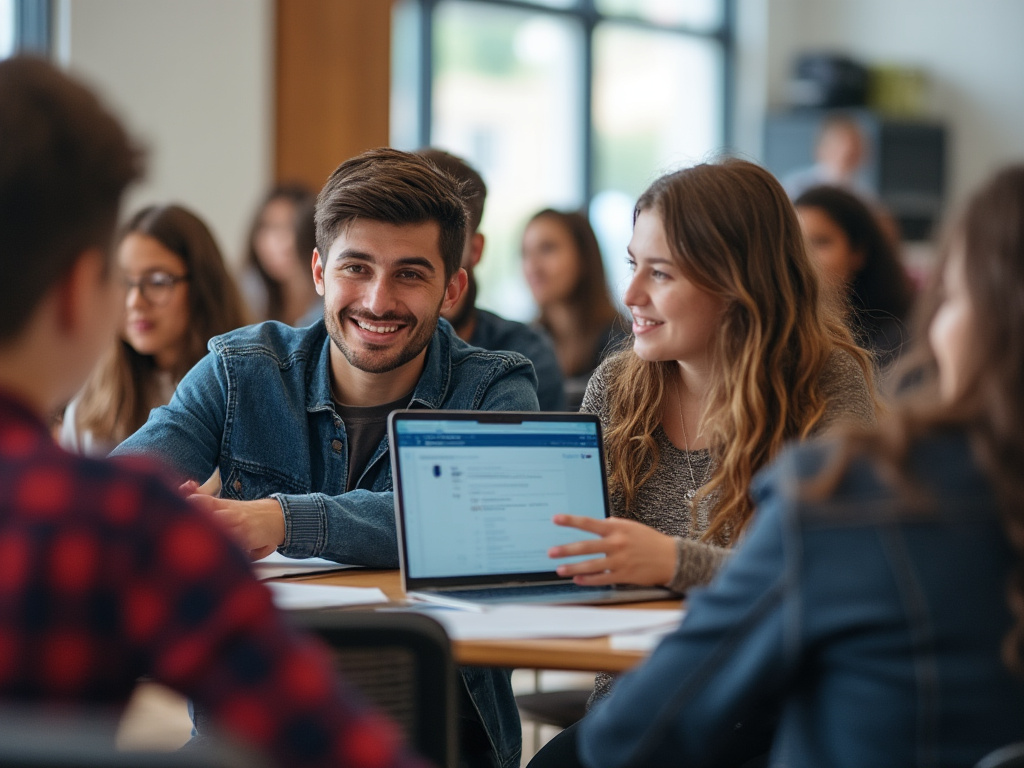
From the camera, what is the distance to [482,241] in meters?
3.14

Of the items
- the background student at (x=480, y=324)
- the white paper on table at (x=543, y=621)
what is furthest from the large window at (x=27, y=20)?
the white paper on table at (x=543, y=621)

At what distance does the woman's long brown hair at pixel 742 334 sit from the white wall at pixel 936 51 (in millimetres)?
6596

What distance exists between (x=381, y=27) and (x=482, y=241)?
2852 millimetres

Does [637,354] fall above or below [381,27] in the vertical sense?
below

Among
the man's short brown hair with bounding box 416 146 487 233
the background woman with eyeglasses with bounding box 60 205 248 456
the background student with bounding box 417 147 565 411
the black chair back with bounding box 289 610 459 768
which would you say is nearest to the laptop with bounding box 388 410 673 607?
the black chair back with bounding box 289 610 459 768

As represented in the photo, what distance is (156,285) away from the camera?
301 centimetres

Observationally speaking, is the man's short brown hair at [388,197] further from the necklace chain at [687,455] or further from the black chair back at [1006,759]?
the black chair back at [1006,759]

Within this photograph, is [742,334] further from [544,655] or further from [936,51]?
[936,51]

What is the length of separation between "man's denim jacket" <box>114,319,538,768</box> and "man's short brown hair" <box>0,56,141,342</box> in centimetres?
105

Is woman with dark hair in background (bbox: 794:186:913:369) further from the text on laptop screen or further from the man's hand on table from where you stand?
the man's hand on table

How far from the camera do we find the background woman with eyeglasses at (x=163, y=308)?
2961mm

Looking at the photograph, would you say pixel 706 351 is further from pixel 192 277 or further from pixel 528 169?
pixel 528 169

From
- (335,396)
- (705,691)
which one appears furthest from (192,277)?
(705,691)

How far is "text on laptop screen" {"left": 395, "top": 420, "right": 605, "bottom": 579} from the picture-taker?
5.26 feet
